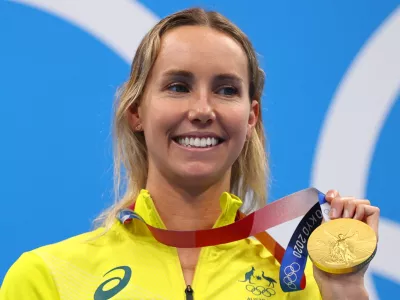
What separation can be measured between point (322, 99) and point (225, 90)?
28.1 inches

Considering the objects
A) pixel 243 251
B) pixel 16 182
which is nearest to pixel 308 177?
pixel 243 251

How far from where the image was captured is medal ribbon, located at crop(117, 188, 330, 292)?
170 centimetres

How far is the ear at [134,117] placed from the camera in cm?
189

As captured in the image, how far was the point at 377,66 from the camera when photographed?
2.47 meters

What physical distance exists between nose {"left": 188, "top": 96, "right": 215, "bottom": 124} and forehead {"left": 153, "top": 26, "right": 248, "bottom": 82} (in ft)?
0.24

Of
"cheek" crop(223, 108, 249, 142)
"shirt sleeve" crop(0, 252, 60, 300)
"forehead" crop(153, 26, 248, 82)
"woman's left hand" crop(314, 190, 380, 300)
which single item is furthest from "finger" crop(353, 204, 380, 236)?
"shirt sleeve" crop(0, 252, 60, 300)

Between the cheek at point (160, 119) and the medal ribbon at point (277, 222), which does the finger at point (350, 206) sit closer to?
the medal ribbon at point (277, 222)

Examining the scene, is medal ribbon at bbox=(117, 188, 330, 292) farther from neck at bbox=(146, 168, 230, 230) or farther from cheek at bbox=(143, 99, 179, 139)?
cheek at bbox=(143, 99, 179, 139)

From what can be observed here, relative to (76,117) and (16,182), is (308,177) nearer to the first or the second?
(76,117)

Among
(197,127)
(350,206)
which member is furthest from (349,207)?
(197,127)

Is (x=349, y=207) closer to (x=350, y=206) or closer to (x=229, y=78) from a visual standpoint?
(x=350, y=206)

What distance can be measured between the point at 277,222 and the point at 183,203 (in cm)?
22

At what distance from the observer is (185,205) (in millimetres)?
1809

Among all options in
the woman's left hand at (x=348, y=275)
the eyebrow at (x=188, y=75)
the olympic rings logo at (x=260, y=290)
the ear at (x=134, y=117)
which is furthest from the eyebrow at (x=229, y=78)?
the olympic rings logo at (x=260, y=290)
